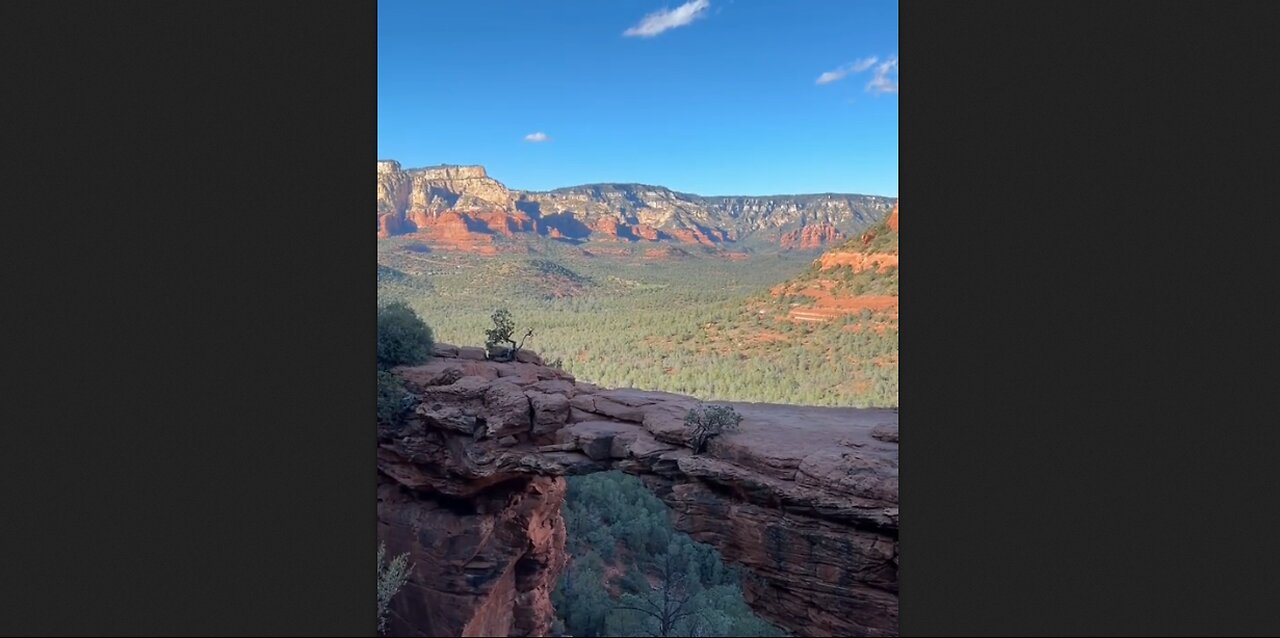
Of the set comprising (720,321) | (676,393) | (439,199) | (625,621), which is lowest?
(625,621)

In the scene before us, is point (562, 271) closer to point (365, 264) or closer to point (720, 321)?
point (720, 321)

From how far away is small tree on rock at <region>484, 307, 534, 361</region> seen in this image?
9387 millimetres

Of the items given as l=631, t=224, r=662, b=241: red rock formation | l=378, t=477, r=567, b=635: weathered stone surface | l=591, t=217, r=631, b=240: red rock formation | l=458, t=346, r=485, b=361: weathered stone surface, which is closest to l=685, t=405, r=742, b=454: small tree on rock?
l=378, t=477, r=567, b=635: weathered stone surface

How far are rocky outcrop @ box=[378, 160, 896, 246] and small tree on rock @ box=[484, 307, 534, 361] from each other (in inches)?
96.6

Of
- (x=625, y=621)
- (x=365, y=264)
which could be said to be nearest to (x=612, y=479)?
(x=625, y=621)

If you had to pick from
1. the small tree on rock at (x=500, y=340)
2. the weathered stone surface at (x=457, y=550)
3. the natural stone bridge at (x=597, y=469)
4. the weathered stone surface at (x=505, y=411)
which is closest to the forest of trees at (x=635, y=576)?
the natural stone bridge at (x=597, y=469)

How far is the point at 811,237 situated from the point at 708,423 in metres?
7.31

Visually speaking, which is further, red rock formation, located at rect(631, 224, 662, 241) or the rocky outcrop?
red rock formation, located at rect(631, 224, 662, 241)

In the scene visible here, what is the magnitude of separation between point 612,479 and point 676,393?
6748 millimetres

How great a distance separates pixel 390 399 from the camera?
26.6 ft

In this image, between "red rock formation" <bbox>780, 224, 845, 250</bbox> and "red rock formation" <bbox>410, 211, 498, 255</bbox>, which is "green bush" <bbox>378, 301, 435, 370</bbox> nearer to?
"red rock formation" <bbox>410, 211, 498, 255</bbox>

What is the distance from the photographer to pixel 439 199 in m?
11.2

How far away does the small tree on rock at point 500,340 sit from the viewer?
939cm

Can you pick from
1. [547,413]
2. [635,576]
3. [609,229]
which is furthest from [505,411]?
[609,229]
